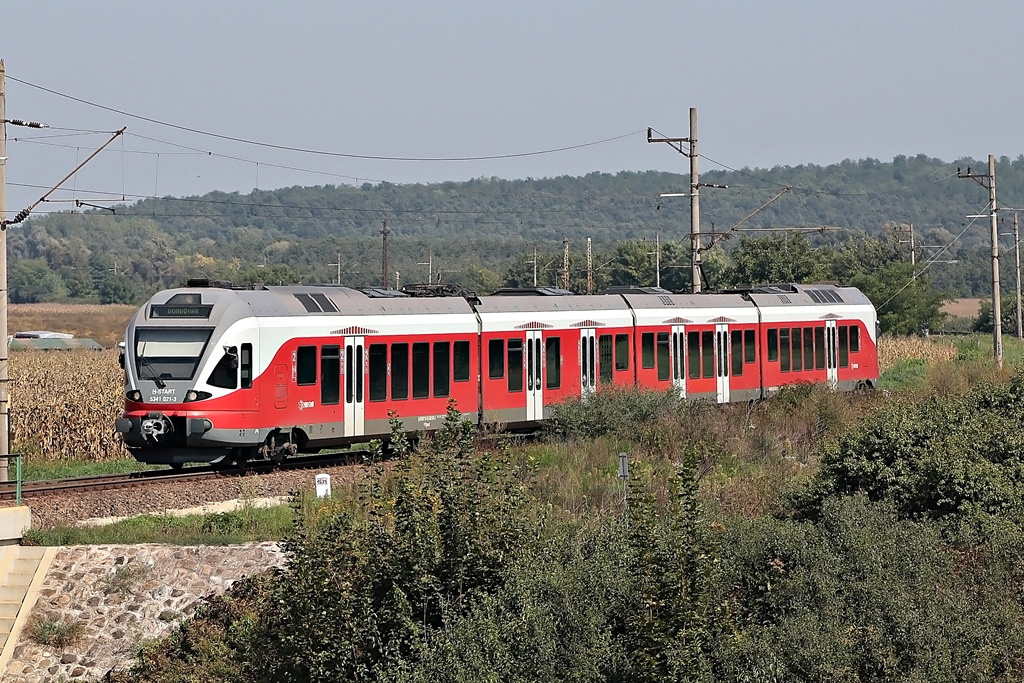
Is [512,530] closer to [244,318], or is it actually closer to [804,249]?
[244,318]

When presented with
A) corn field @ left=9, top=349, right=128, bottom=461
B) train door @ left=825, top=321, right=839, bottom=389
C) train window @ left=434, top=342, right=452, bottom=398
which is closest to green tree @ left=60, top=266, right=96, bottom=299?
corn field @ left=9, top=349, right=128, bottom=461

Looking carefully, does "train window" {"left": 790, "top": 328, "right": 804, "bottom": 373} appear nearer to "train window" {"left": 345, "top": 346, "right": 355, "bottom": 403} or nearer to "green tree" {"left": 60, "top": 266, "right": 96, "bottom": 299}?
"train window" {"left": 345, "top": 346, "right": 355, "bottom": 403}

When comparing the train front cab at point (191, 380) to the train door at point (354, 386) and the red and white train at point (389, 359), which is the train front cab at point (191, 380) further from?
the train door at point (354, 386)

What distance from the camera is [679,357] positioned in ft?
101

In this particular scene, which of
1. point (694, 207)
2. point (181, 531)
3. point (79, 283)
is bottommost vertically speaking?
point (181, 531)

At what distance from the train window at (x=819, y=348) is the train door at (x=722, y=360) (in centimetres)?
383

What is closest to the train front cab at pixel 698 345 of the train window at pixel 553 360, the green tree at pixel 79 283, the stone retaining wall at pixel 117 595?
the train window at pixel 553 360

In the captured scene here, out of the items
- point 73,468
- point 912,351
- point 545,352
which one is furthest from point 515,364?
point 912,351

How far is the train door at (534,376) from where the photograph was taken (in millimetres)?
27156

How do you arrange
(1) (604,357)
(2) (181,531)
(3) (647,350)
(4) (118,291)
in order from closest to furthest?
(2) (181,531)
(1) (604,357)
(3) (647,350)
(4) (118,291)

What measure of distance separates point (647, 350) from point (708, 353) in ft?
7.32

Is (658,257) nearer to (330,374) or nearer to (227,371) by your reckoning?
(330,374)

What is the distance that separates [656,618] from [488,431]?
14.5 m

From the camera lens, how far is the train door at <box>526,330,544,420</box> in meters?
27.2
